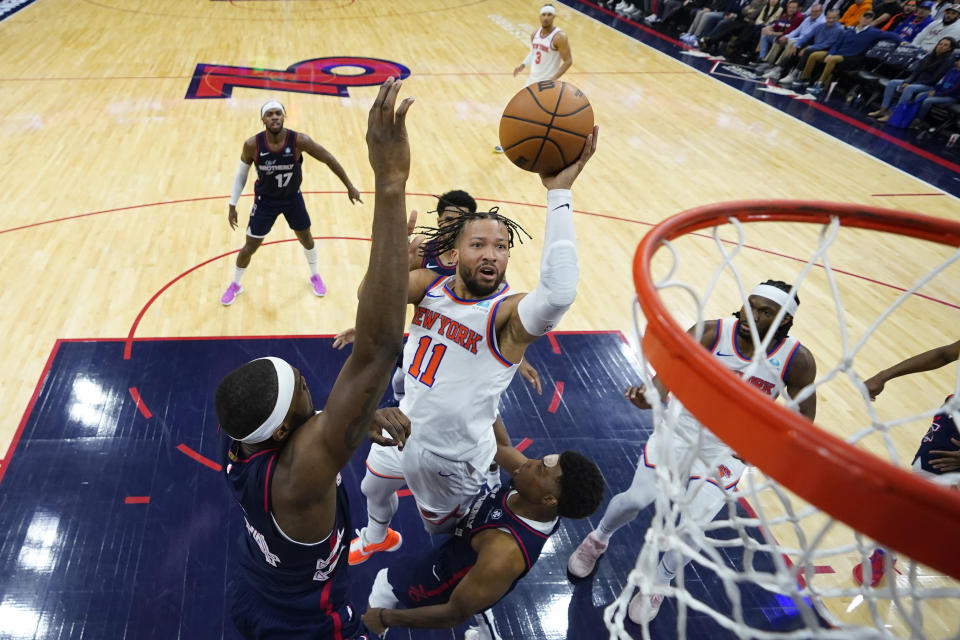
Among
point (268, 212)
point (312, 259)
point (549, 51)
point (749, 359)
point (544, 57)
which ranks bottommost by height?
point (312, 259)

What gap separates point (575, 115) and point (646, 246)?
1.55 meters

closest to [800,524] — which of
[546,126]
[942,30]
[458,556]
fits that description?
[458,556]

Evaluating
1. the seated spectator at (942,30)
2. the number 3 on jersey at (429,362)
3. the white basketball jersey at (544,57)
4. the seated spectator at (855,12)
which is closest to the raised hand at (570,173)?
the number 3 on jersey at (429,362)

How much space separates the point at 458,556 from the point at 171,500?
2.04 m

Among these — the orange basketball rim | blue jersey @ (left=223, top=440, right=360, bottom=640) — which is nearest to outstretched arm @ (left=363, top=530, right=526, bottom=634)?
blue jersey @ (left=223, top=440, right=360, bottom=640)

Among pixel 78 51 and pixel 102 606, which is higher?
pixel 102 606

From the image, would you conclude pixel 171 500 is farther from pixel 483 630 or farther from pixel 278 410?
pixel 278 410

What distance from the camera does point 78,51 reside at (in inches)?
454

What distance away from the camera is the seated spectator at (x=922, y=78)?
402 inches

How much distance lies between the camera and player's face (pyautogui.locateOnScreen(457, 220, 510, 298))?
2652 mm

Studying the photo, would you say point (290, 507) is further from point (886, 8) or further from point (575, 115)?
point (886, 8)

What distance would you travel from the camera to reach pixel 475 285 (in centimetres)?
270

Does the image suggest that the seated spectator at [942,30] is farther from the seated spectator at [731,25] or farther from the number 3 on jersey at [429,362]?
the number 3 on jersey at [429,362]

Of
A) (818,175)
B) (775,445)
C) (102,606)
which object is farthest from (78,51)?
(775,445)
